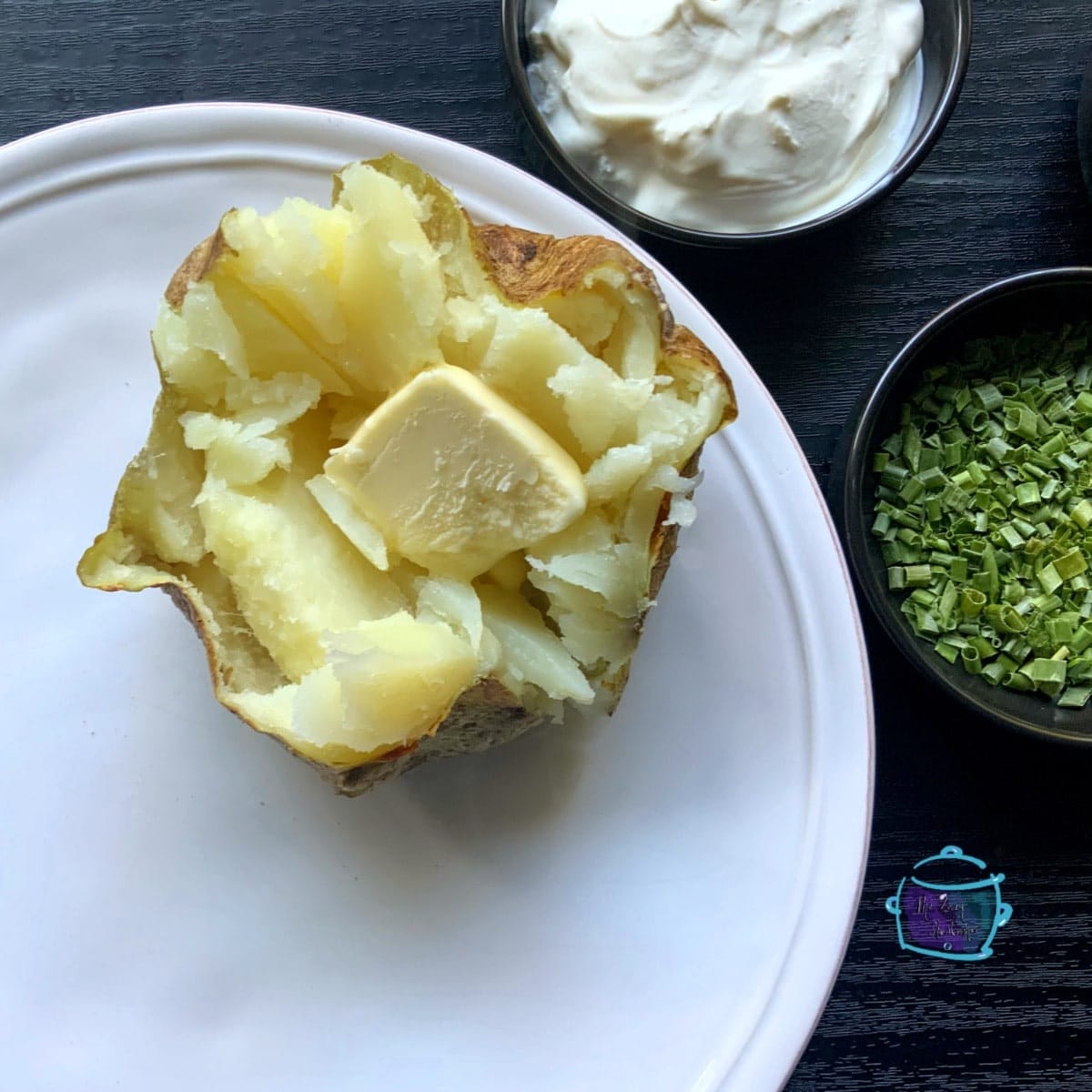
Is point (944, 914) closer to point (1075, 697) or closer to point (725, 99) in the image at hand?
point (1075, 697)

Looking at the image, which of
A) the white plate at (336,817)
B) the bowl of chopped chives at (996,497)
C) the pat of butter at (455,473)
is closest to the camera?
the pat of butter at (455,473)

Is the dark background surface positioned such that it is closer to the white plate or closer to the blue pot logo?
the blue pot logo

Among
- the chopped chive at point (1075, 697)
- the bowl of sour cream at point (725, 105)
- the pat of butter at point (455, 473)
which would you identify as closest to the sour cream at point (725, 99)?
the bowl of sour cream at point (725, 105)

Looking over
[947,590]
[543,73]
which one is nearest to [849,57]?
[543,73]

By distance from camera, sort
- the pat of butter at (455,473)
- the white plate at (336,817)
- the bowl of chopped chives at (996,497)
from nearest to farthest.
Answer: the pat of butter at (455,473) < the white plate at (336,817) < the bowl of chopped chives at (996,497)

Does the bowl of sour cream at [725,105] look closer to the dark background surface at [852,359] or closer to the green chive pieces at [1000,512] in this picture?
the dark background surface at [852,359]

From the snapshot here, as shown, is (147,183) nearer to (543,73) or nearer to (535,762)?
(543,73)

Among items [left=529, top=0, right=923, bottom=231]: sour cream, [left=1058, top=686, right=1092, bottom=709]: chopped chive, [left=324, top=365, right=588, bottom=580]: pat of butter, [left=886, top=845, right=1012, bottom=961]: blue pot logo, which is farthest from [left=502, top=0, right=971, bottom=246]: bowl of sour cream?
[left=886, top=845, right=1012, bottom=961]: blue pot logo

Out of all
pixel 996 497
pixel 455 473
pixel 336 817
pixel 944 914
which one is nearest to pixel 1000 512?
pixel 996 497

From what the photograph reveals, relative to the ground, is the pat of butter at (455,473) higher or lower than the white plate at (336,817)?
higher
